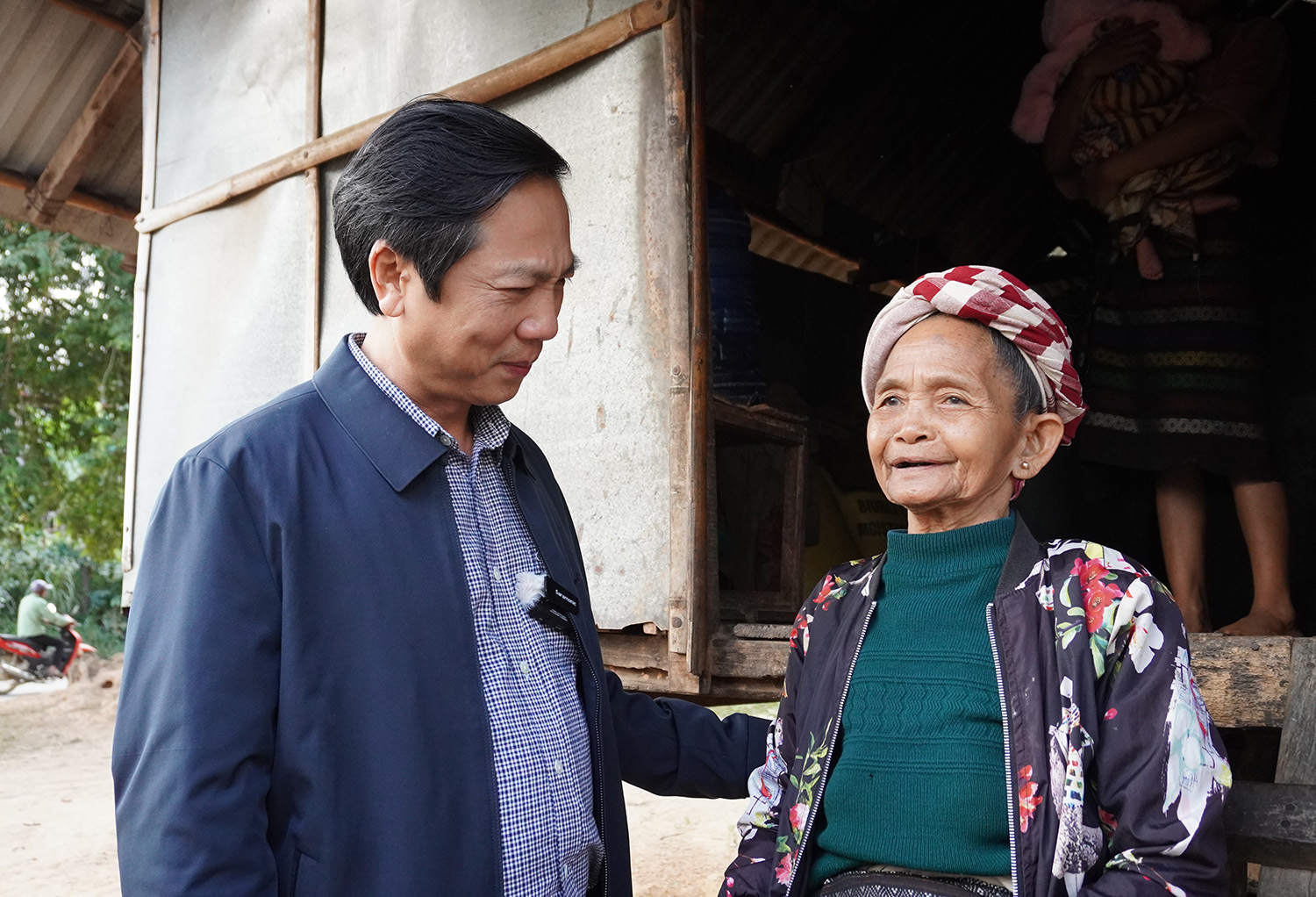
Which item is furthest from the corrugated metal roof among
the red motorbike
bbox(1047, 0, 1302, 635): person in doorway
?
the red motorbike

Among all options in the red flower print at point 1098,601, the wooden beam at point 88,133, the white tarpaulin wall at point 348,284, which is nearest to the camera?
the red flower print at point 1098,601

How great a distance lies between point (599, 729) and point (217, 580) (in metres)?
0.73

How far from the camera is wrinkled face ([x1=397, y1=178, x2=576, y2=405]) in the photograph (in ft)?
5.76

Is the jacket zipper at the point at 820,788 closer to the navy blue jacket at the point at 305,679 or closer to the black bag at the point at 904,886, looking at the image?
the black bag at the point at 904,886

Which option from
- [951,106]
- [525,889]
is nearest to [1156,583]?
[525,889]

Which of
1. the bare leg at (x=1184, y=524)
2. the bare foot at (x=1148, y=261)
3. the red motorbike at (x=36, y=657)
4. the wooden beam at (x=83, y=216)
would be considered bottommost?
the red motorbike at (x=36, y=657)

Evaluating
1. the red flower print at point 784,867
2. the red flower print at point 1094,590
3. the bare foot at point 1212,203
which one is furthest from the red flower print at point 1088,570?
the bare foot at point 1212,203

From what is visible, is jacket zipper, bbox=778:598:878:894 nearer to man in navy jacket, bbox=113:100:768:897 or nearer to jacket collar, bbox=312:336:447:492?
man in navy jacket, bbox=113:100:768:897

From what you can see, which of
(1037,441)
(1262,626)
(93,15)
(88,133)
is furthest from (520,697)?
(88,133)

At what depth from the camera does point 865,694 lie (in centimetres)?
179

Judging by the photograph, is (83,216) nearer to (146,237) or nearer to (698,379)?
(146,237)

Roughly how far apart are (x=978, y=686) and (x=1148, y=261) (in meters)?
1.99

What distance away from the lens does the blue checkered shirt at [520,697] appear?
169cm

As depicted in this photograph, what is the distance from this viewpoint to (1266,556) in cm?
285
